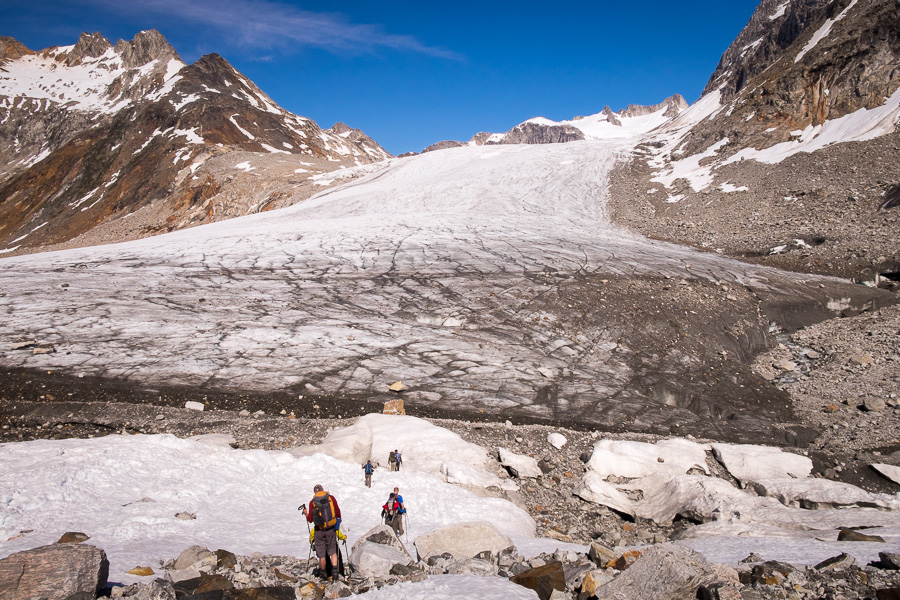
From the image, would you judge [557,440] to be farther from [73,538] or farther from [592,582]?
[73,538]

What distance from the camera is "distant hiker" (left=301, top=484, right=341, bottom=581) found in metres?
4.84

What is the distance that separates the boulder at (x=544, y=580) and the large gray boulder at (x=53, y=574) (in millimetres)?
3422

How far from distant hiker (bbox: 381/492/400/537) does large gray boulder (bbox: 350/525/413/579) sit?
0.70 meters

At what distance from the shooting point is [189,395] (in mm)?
9859

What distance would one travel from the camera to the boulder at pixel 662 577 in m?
3.81

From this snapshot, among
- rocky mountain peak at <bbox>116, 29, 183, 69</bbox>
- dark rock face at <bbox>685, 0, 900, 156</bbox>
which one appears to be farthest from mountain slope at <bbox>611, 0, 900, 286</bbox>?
rocky mountain peak at <bbox>116, 29, 183, 69</bbox>

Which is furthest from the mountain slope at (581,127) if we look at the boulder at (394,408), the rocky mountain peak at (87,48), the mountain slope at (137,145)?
the boulder at (394,408)

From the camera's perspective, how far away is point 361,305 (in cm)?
1520

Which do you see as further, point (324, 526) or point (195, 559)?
point (324, 526)

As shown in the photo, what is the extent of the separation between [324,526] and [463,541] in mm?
1576

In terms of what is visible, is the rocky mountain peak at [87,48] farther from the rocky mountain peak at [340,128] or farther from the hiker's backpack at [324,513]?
the hiker's backpack at [324,513]

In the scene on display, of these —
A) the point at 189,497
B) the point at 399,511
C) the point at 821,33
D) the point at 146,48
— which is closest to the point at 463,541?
the point at 399,511

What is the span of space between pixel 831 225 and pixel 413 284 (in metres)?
17.5

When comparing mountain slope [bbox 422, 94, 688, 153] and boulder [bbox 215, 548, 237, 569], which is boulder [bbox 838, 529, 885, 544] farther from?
mountain slope [bbox 422, 94, 688, 153]
